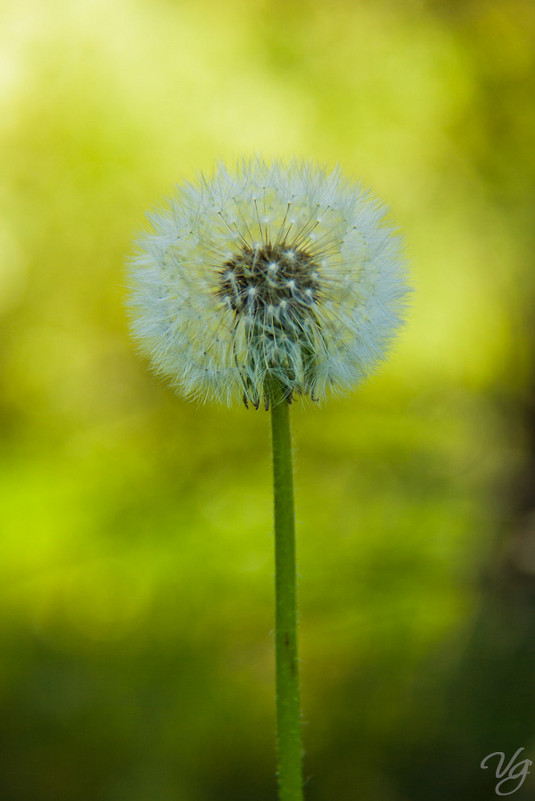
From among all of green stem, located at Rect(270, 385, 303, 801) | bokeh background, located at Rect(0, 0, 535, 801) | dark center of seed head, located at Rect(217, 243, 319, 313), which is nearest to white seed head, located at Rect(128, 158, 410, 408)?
dark center of seed head, located at Rect(217, 243, 319, 313)

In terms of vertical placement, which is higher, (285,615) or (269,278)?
(269,278)

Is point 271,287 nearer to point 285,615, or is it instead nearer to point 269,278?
point 269,278

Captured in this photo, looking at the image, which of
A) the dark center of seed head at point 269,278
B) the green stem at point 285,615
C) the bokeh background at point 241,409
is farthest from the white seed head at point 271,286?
→ the bokeh background at point 241,409

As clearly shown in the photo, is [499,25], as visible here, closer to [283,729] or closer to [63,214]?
[63,214]

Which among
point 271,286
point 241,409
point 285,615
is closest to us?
point 285,615

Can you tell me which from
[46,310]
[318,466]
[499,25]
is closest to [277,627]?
[318,466]

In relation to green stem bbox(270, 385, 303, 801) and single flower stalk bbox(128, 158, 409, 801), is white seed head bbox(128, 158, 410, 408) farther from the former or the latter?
green stem bbox(270, 385, 303, 801)

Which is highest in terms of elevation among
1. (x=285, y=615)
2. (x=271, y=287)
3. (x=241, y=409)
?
(x=241, y=409)

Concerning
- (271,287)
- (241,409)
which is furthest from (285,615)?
(241,409)
